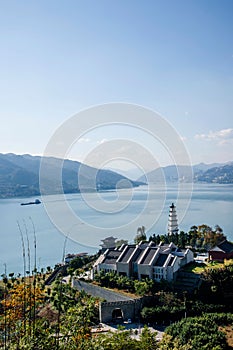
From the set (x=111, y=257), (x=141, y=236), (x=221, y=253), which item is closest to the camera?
(x=221, y=253)

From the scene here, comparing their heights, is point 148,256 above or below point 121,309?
above

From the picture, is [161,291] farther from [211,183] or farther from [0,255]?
[211,183]

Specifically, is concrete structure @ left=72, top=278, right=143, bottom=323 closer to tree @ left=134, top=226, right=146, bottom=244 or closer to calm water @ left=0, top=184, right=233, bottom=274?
tree @ left=134, top=226, right=146, bottom=244

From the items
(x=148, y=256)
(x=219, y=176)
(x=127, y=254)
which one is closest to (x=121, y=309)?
(x=148, y=256)

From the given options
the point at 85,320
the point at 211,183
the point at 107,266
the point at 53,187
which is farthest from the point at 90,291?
the point at 211,183

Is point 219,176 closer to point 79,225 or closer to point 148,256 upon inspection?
point 79,225

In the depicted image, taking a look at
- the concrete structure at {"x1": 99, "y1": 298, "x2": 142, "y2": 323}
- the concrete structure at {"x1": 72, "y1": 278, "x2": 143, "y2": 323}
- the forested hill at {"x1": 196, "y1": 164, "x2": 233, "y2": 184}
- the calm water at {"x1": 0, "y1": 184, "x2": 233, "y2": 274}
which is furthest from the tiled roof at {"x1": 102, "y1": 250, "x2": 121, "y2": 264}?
the forested hill at {"x1": 196, "y1": 164, "x2": 233, "y2": 184}

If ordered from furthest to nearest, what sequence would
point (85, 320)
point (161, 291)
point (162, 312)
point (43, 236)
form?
point (43, 236)
point (161, 291)
point (162, 312)
point (85, 320)

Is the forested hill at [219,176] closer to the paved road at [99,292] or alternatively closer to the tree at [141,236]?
the tree at [141,236]
